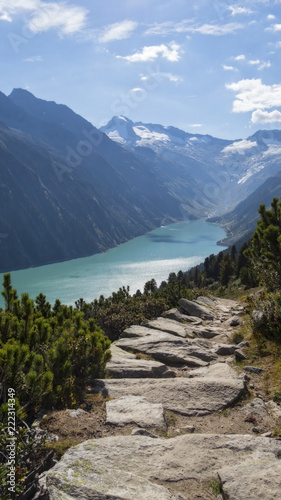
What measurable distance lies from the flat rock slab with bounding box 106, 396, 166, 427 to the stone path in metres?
0.02

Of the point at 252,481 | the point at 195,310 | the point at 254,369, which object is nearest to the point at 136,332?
the point at 254,369

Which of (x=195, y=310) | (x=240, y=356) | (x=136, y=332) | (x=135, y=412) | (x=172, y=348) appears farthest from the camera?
(x=195, y=310)

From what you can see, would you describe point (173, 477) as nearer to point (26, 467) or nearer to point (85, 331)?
point (26, 467)

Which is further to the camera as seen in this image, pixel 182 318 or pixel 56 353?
pixel 182 318

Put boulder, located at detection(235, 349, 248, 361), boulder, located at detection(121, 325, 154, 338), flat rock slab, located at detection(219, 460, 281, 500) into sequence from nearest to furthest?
flat rock slab, located at detection(219, 460, 281, 500) < boulder, located at detection(235, 349, 248, 361) < boulder, located at detection(121, 325, 154, 338)

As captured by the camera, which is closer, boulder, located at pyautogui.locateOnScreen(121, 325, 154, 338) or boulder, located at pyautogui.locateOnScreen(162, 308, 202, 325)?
boulder, located at pyautogui.locateOnScreen(121, 325, 154, 338)

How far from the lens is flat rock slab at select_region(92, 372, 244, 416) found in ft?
30.2

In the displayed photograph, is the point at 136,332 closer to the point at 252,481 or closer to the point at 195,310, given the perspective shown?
the point at 195,310

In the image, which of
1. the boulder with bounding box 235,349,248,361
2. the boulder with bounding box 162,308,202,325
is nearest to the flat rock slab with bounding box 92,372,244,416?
the boulder with bounding box 235,349,248,361

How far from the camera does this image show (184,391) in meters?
9.92

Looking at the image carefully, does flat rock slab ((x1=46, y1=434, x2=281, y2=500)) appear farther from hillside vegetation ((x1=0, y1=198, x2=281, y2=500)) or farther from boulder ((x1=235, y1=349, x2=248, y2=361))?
boulder ((x1=235, y1=349, x2=248, y2=361))

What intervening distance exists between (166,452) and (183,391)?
3482mm

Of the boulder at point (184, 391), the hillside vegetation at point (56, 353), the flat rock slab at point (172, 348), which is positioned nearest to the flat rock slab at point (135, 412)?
the boulder at point (184, 391)

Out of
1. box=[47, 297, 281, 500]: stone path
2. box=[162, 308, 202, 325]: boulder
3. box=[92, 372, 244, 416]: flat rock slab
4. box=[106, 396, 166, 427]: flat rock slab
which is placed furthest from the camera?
box=[162, 308, 202, 325]: boulder
